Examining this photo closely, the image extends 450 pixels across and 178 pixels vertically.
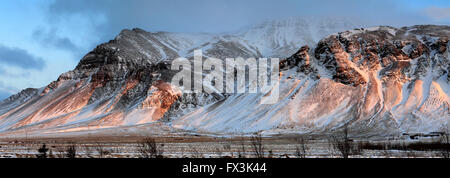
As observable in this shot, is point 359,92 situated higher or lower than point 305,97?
higher

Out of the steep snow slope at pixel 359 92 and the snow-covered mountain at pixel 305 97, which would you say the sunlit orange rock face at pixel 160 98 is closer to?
the snow-covered mountain at pixel 305 97

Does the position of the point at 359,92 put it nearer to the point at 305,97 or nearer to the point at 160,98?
the point at 305,97

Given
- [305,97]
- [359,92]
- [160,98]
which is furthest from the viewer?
[160,98]

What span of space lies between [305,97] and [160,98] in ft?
154

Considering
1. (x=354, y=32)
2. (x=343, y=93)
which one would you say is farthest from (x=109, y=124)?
(x=354, y=32)

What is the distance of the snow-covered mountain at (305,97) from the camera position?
78.0 meters

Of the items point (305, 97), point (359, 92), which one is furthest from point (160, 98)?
point (359, 92)

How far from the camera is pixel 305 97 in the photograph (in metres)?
88.8

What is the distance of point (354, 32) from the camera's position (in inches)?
4311

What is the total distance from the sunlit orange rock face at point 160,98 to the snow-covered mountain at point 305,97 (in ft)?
1.03

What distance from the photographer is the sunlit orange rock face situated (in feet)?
360

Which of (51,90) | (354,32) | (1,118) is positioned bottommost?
(1,118)
